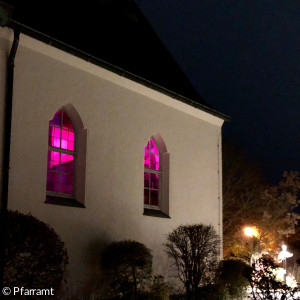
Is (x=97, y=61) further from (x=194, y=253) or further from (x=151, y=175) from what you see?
(x=194, y=253)

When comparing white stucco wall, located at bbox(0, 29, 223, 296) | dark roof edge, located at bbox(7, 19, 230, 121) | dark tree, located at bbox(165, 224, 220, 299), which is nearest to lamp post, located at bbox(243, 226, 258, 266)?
white stucco wall, located at bbox(0, 29, 223, 296)

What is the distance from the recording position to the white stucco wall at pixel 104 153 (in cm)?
1209

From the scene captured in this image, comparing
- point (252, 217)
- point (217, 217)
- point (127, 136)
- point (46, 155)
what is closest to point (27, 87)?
point (46, 155)

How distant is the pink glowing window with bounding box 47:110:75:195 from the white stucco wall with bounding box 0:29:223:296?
0.48 meters

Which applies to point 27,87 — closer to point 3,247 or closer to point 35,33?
point 35,33

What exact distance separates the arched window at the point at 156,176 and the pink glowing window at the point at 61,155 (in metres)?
3.14

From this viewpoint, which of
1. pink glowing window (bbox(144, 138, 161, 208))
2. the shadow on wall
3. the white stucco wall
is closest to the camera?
the white stucco wall

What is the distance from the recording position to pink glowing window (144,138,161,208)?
639 inches

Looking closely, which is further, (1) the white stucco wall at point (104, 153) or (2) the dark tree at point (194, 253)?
(2) the dark tree at point (194, 253)

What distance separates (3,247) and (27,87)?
13.6 ft

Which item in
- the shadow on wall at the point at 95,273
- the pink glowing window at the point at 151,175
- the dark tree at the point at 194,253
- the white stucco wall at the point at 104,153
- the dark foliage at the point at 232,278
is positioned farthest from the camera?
the pink glowing window at the point at 151,175

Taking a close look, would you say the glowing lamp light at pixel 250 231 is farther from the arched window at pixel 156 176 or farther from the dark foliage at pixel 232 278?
the arched window at pixel 156 176

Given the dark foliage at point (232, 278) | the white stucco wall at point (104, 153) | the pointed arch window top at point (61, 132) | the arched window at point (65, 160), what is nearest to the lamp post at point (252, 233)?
the white stucco wall at point (104, 153)

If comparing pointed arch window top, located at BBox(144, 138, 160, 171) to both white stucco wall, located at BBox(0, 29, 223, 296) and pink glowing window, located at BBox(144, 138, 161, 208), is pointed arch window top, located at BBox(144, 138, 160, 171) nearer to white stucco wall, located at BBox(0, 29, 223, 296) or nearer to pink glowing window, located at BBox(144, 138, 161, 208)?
pink glowing window, located at BBox(144, 138, 161, 208)
